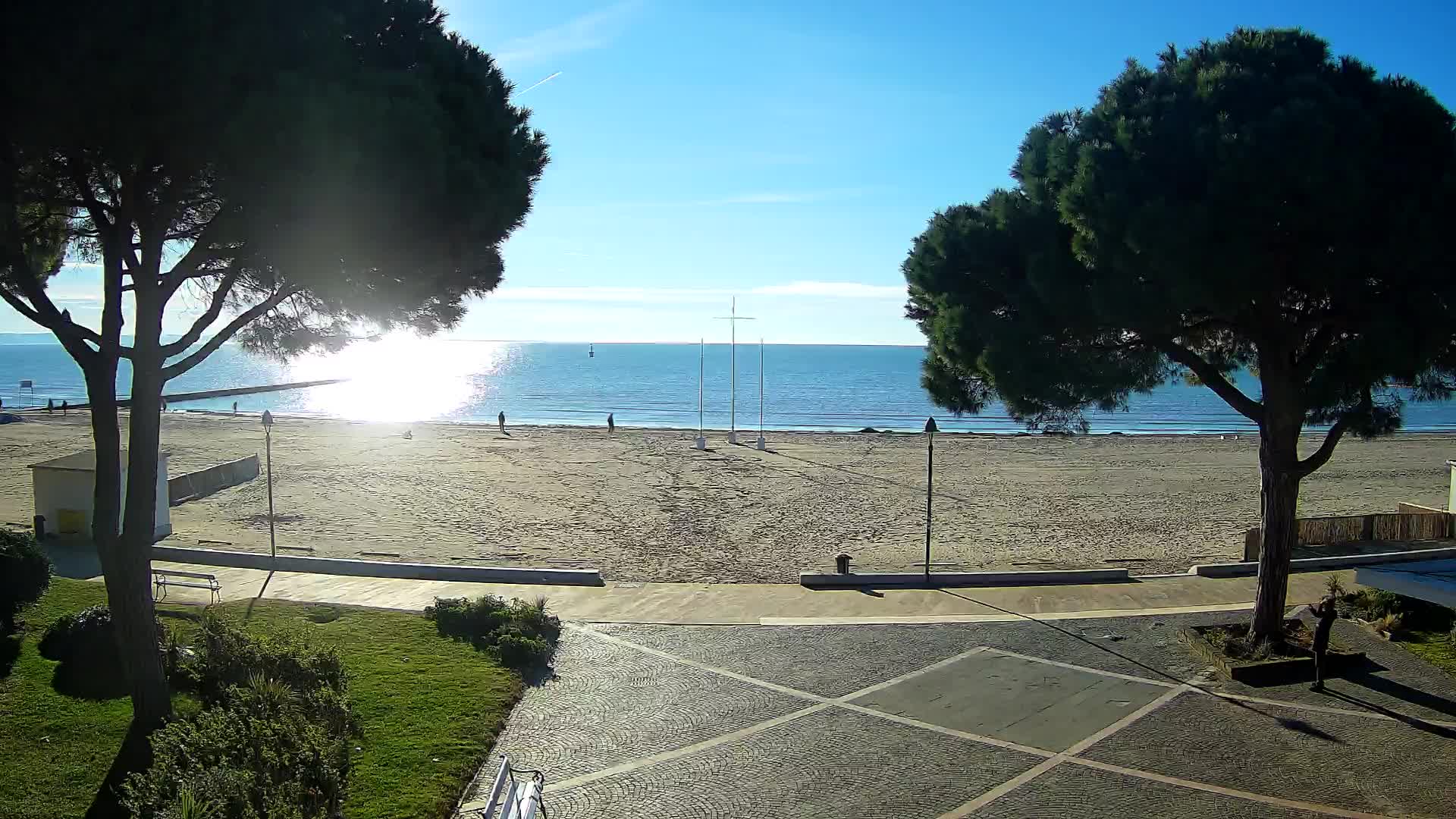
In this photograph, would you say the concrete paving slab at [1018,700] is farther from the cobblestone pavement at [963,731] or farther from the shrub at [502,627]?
the shrub at [502,627]

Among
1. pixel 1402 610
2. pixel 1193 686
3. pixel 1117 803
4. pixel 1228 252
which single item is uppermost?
pixel 1228 252

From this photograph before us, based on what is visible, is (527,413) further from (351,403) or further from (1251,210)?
(1251,210)

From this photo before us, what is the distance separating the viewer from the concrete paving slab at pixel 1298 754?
848 cm

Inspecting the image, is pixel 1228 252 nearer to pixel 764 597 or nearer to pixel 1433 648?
pixel 1433 648

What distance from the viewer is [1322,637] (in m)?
11.0

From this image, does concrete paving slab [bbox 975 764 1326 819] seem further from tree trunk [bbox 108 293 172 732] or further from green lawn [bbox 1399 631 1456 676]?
tree trunk [bbox 108 293 172 732]

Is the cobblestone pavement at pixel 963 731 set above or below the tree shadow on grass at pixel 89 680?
below

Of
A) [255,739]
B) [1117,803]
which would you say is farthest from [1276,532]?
[255,739]

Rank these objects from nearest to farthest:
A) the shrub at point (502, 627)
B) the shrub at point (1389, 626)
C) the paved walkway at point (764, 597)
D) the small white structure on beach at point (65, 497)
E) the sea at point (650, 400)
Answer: the shrub at point (502, 627)
the shrub at point (1389, 626)
the paved walkway at point (764, 597)
the small white structure on beach at point (65, 497)
the sea at point (650, 400)

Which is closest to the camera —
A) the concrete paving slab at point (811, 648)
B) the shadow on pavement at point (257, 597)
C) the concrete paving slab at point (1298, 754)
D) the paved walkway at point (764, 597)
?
the concrete paving slab at point (1298, 754)

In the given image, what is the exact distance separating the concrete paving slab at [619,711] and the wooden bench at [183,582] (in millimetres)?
5707

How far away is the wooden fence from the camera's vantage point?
20047mm

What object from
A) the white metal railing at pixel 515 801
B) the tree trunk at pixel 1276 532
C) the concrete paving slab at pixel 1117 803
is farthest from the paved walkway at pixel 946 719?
the white metal railing at pixel 515 801

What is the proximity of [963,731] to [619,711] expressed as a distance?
3.69m
